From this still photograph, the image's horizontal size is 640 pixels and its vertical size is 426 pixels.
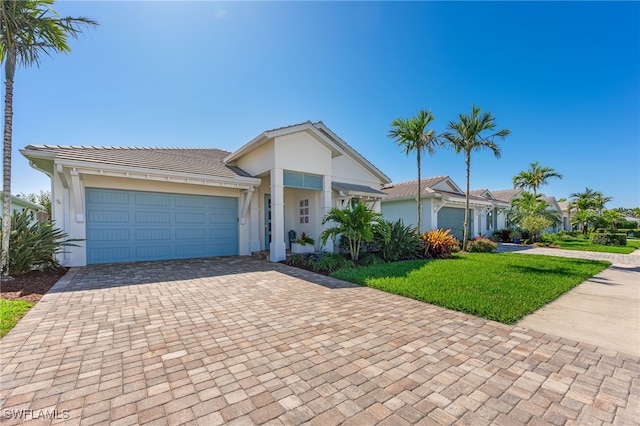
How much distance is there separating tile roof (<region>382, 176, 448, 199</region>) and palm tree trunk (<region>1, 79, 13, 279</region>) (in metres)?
17.9

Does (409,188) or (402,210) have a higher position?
(409,188)

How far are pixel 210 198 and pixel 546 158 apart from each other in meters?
33.6

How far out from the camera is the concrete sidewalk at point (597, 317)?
3859 millimetres

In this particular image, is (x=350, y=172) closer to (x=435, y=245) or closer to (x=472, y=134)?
(x=435, y=245)

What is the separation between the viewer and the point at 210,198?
11336 millimetres

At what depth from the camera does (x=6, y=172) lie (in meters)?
6.40

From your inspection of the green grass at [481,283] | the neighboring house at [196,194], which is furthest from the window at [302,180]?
the green grass at [481,283]

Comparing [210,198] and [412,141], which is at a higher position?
[412,141]

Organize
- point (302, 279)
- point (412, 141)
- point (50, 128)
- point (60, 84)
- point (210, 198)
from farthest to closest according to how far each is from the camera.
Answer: point (412, 141) → point (210, 198) → point (50, 128) → point (60, 84) → point (302, 279)

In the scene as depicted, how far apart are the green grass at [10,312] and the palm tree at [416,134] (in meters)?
13.6

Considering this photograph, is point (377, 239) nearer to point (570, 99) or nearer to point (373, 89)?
point (373, 89)

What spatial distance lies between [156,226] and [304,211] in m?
6.19

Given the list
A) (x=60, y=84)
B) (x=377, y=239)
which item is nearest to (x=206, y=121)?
(x=60, y=84)

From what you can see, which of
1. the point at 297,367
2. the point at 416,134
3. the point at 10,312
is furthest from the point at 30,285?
the point at 416,134
